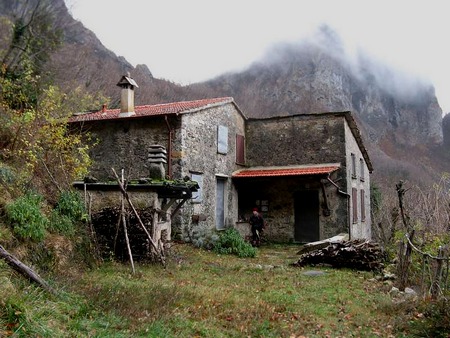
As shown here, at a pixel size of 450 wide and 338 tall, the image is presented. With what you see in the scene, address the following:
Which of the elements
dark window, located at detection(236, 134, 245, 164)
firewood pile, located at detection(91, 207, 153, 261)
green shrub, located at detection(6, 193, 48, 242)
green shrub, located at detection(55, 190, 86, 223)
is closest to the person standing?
dark window, located at detection(236, 134, 245, 164)

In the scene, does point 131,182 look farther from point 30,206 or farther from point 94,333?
point 94,333

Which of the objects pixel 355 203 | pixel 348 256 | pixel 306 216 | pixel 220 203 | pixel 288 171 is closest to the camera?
pixel 348 256

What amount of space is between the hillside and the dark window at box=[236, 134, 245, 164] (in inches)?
798

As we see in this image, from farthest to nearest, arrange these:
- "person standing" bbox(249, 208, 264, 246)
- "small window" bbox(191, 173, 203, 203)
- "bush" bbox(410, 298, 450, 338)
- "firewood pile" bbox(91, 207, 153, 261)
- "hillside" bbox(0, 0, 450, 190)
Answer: "hillside" bbox(0, 0, 450, 190), "person standing" bbox(249, 208, 264, 246), "small window" bbox(191, 173, 203, 203), "firewood pile" bbox(91, 207, 153, 261), "bush" bbox(410, 298, 450, 338)

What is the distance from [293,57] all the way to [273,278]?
6230cm

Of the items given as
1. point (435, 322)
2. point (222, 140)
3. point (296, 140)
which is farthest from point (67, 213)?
point (296, 140)

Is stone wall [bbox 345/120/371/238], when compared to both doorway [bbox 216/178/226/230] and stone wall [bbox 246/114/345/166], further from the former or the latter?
doorway [bbox 216/178/226/230]

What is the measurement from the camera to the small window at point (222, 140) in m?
15.6

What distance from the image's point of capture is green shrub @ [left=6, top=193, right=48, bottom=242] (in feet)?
21.1

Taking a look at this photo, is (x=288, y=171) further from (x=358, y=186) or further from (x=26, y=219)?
(x=26, y=219)

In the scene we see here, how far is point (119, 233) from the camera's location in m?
9.20

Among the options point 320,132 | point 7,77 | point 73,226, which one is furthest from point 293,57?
point 73,226

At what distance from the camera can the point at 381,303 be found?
7.09 meters

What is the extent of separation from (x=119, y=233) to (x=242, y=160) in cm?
933
